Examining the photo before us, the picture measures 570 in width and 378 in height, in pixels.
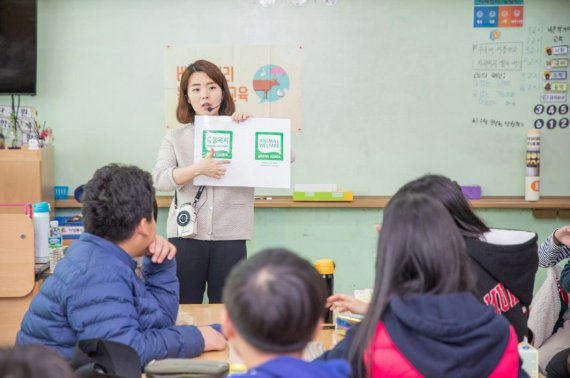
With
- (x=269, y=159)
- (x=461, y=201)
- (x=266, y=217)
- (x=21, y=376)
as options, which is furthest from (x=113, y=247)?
(x=266, y=217)

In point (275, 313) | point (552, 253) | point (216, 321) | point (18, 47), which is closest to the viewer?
point (275, 313)

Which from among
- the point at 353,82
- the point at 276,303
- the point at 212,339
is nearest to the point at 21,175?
the point at 353,82

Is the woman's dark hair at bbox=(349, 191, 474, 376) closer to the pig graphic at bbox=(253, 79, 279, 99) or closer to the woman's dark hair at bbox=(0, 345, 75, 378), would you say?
the woman's dark hair at bbox=(0, 345, 75, 378)

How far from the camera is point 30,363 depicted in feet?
3.20

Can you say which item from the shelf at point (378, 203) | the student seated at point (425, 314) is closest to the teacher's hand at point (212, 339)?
the student seated at point (425, 314)

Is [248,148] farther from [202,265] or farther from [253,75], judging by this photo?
[253,75]

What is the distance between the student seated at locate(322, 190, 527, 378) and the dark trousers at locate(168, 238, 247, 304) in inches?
70.9

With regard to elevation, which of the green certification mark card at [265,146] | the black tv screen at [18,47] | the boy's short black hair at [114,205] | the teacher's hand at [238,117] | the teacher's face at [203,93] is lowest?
the boy's short black hair at [114,205]

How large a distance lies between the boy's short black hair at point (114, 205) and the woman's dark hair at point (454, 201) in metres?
0.79

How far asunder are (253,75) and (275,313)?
3519 millimetres

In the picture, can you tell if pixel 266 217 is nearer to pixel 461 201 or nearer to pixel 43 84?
pixel 43 84

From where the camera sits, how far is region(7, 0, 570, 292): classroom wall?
4613mm

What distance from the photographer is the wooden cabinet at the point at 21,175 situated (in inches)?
168

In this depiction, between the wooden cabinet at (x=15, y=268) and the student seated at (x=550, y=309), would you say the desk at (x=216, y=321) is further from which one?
the student seated at (x=550, y=309)
